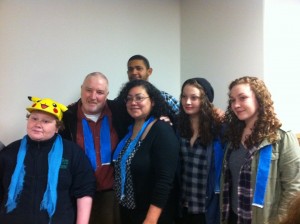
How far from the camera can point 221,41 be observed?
259 cm

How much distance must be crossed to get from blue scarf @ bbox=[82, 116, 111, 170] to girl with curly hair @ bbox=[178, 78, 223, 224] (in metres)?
0.49

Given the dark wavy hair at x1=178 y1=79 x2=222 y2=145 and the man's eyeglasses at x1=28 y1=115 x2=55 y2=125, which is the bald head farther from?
the dark wavy hair at x1=178 y1=79 x2=222 y2=145

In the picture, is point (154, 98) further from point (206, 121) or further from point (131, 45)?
point (131, 45)

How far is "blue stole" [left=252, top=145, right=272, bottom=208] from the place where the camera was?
147 centimetres

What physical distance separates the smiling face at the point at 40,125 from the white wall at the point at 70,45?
749 mm

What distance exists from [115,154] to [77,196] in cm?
35

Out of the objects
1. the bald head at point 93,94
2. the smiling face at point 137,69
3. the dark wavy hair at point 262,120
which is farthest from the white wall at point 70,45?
the dark wavy hair at point 262,120

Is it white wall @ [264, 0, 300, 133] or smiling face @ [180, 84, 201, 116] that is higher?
white wall @ [264, 0, 300, 133]

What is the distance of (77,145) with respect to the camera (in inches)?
70.2

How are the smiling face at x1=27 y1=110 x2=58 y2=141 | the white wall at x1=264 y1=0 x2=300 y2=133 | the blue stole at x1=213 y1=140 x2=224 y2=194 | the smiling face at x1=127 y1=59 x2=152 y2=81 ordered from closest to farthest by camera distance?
the smiling face at x1=27 y1=110 x2=58 y2=141
the blue stole at x1=213 y1=140 x2=224 y2=194
the white wall at x1=264 y1=0 x2=300 y2=133
the smiling face at x1=127 y1=59 x2=152 y2=81

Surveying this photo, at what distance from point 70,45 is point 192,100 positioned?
1272 mm

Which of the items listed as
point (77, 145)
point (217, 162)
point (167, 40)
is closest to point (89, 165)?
point (77, 145)

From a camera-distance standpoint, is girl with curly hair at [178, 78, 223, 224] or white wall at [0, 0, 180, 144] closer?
girl with curly hair at [178, 78, 223, 224]

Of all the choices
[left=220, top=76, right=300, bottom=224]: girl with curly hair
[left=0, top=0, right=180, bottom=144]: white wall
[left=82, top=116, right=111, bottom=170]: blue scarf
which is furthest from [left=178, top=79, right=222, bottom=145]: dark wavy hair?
[left=0, top=0, right=180, bottom=144]: white wall
